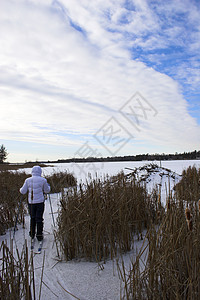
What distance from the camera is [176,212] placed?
1.99m

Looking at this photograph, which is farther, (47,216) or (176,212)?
(47,216)

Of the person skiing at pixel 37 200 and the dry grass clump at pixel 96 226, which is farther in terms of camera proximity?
the person skiing at pixel 37 200

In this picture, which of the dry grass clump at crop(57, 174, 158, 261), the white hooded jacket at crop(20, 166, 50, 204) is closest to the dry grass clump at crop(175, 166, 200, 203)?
the dry grass clump at crop(57, 174, 158, 261)

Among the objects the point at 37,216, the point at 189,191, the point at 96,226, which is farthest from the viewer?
the point at 37,216

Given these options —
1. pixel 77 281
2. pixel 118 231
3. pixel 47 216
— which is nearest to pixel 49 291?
pixel 77 281

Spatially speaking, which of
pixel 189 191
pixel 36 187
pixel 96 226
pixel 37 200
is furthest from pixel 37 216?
pixel 189 191

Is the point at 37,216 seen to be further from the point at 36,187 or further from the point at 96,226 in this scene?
the point at 96,226

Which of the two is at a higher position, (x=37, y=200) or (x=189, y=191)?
(x=189, y=191)

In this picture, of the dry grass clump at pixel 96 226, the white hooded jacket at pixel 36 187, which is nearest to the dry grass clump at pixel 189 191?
the dry grass clump at pixel 96 226

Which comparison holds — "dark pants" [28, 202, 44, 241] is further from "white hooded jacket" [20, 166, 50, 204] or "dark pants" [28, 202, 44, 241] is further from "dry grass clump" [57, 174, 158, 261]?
"dry grass clump" [57, 174, 158, 261]

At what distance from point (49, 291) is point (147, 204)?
204cm

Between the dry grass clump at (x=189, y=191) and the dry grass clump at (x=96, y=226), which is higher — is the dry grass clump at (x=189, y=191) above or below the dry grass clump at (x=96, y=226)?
above

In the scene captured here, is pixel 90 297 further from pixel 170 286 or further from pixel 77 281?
pixel 170 286

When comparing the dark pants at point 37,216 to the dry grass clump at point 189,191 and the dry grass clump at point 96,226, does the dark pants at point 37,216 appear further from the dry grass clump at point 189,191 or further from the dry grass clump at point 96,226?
the dry grass clump at point 189,191
